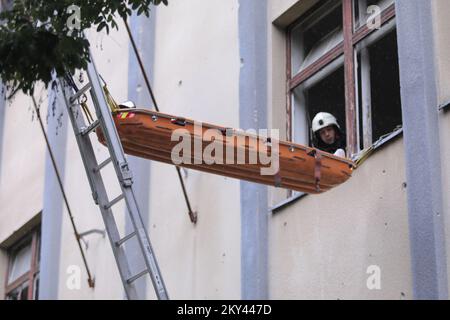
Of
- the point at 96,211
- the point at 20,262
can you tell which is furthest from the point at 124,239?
the point at 20,262

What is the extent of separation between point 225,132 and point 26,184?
894 centimetres

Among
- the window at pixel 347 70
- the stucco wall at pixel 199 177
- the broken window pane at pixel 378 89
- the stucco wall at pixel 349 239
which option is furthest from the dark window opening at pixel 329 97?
the stucco wall at pixel 349 239

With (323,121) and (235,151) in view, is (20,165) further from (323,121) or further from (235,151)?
(235,151)

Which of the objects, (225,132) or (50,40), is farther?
(225,132)

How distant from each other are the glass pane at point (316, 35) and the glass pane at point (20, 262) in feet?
23.1

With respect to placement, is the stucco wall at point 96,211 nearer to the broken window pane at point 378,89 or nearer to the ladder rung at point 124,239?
the broken window pane at point 378,89

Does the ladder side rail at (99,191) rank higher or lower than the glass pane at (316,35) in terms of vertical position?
lower

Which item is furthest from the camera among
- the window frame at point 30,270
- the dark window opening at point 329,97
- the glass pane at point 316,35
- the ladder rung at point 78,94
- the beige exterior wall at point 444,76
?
the window frame at point 30,270

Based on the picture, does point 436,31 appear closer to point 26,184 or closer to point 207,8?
point 207,8

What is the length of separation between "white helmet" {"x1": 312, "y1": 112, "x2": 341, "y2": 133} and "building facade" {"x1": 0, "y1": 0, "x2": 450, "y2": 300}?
199 mm

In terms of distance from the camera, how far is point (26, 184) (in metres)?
18.1

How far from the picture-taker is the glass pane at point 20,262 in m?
17.9

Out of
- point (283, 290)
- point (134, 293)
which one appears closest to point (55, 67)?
point (134, 293)

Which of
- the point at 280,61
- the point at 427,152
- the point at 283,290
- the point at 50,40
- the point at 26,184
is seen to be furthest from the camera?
the point at 26,184
